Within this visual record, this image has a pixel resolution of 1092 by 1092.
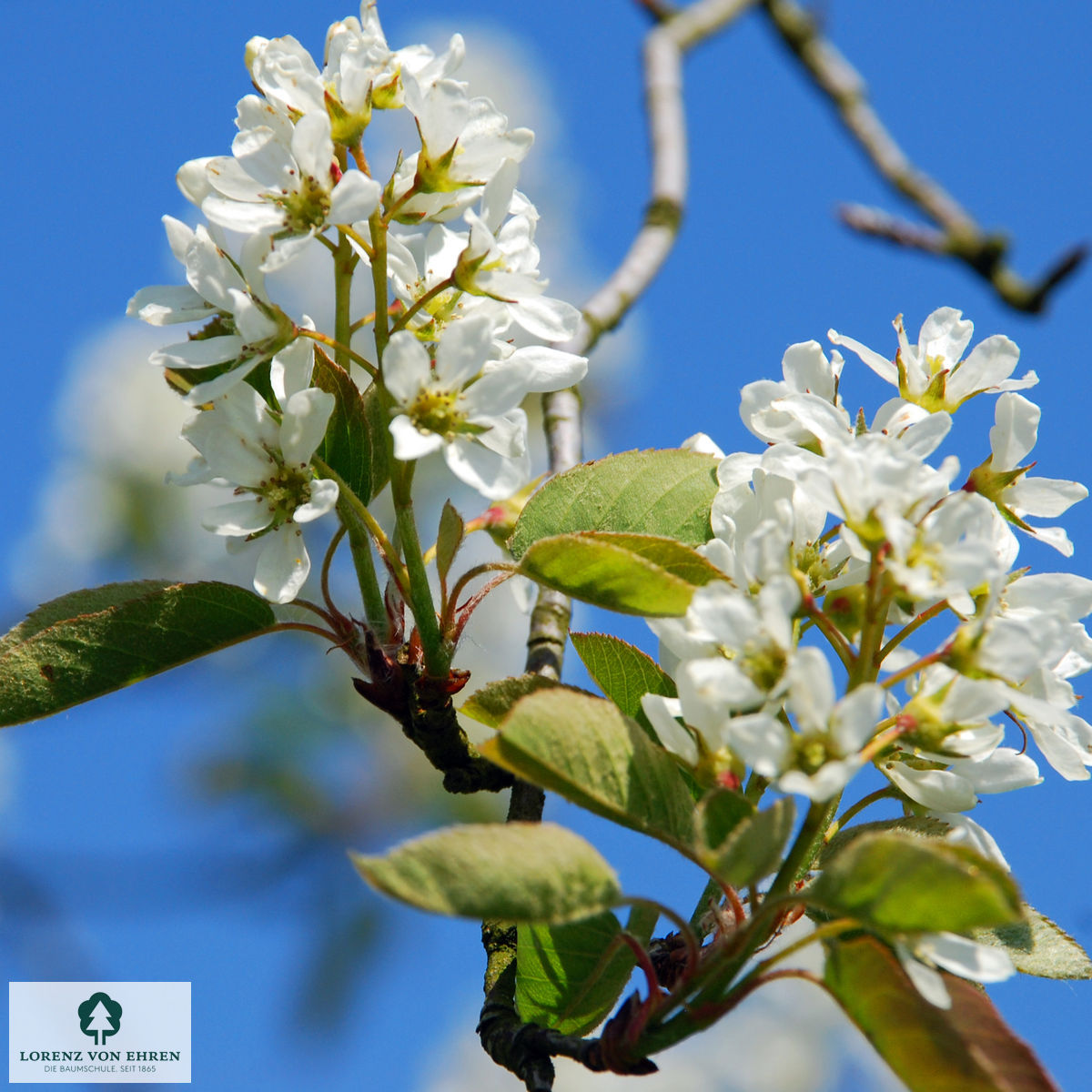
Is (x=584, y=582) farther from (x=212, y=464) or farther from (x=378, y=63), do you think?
(x=378, y=63)

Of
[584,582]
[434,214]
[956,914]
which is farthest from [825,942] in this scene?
[434,214]

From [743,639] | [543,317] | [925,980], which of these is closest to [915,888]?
[925,980]

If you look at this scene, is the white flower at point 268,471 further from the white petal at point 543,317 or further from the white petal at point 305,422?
the white petal at point 543,317

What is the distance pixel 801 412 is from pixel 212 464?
0.62 metres

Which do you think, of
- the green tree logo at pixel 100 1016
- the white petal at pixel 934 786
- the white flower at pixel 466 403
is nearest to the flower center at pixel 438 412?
the white flower at pixel 466 403

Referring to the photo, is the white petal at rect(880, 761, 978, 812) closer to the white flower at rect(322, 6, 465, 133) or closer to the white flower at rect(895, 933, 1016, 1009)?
the white flower at rect(895, 933, 1016, 1009)

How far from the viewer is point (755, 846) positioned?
925 mm

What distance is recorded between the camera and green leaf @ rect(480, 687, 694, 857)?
3.20 feet

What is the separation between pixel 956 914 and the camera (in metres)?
0.87

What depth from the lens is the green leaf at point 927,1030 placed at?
0.92 m

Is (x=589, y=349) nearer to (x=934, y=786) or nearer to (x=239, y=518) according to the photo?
(x=239, y=518)

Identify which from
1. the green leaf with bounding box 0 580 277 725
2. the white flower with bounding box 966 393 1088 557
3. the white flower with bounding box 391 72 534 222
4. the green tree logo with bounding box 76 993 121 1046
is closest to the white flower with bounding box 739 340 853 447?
the white flower with bounding box 966 393 1088 557

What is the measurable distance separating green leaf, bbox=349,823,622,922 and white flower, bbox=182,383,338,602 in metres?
0.45

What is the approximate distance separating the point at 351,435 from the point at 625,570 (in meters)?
0.41
